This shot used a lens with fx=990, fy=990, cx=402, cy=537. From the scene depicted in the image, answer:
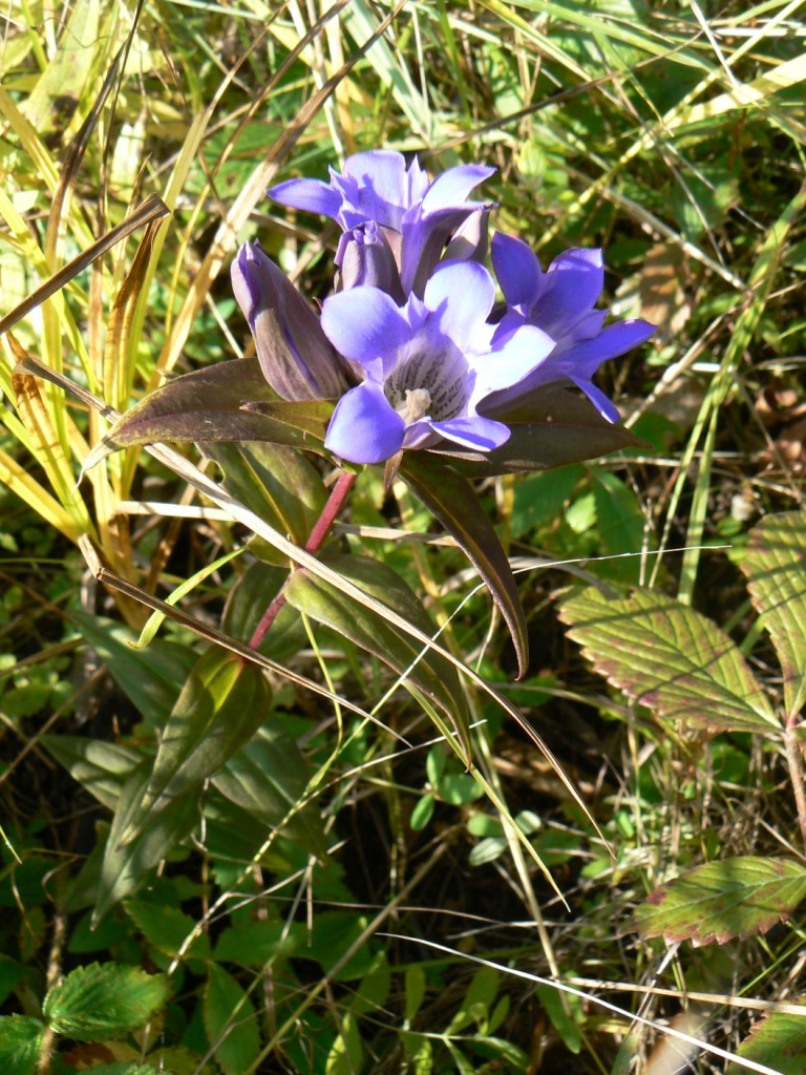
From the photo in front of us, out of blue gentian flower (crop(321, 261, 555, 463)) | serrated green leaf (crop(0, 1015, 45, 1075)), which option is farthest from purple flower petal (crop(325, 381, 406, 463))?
serrated green leaf (crop(0, 1015, 45, 1075))

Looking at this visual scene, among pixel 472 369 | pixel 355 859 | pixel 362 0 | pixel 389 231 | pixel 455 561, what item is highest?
pixel 362 0

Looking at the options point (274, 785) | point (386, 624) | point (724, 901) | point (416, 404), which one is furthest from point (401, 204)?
point (724, 901)

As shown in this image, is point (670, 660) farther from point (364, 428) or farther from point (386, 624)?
point (364, 428)

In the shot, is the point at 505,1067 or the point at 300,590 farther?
the point at 505,1067

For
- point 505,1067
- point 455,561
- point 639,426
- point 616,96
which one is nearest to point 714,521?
point 639,426

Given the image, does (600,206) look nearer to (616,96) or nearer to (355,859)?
(616,96)

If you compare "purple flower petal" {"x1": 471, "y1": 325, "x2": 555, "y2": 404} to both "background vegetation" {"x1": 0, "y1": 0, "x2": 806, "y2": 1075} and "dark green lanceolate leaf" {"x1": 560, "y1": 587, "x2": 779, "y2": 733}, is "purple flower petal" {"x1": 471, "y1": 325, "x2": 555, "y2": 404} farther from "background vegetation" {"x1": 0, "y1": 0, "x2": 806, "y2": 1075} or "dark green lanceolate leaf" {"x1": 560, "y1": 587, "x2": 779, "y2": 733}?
"dark green lanceolate leaf" {"x1": 560, "y1": 587, "x2": 779, "y2": 733}

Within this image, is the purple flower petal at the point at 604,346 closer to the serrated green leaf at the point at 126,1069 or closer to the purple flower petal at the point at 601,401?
the purple flower petal at the point at 601,401
